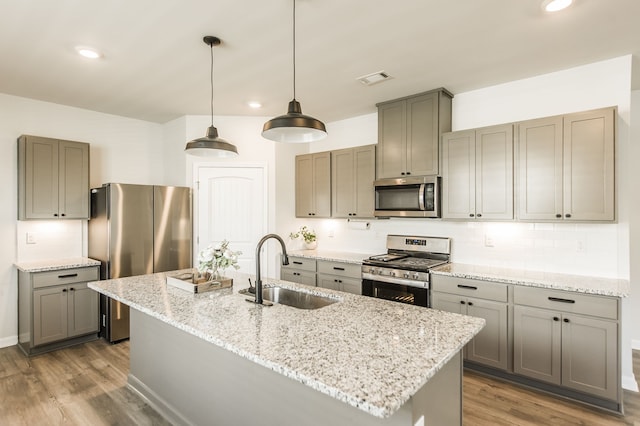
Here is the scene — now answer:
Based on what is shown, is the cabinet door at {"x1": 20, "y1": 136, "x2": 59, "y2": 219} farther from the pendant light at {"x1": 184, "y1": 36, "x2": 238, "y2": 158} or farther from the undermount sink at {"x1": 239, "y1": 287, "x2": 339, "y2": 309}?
the undermount sink at {"x1": 239, "y1": 287, "x2": 339, "y2": 309}

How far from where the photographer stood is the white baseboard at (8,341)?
3764 mm

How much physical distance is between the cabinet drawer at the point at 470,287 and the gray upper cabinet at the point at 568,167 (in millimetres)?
690

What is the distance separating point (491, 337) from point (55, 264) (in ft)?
14.5

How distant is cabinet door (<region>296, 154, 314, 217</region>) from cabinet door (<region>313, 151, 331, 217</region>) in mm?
70

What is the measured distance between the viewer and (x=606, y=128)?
106 inches

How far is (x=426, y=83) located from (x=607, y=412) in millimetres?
3037

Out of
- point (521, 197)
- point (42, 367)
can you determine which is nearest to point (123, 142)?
point (42, 367)

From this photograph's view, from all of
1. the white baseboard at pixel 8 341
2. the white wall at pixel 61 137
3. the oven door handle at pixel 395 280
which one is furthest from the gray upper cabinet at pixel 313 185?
the white baseboard at pixel 8 341

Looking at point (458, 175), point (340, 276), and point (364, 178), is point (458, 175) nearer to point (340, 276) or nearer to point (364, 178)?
point (364, 178)

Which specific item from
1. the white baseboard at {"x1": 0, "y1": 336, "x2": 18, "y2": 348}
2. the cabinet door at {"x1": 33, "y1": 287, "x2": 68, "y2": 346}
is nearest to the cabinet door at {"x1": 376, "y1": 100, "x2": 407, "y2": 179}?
the cabinet door at {"x1": 33, "y1": 287, "x2": 68, "y2": 346}

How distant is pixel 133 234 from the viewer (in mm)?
3988

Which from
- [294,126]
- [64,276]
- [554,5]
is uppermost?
[554,5]

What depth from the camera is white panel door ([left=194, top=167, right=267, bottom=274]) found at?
454 centimetres

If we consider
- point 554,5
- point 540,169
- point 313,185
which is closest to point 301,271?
point 313,185
